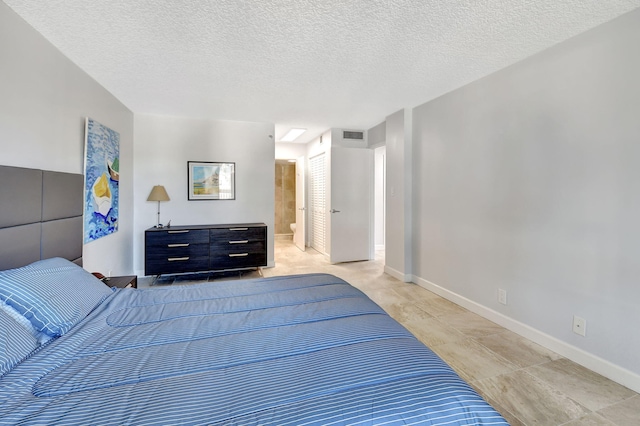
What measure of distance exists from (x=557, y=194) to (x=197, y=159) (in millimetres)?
4277

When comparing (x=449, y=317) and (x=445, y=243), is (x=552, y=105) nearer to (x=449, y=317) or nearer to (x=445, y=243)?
(x=445, y=243)

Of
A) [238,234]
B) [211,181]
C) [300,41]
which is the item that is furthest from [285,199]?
[300,41]

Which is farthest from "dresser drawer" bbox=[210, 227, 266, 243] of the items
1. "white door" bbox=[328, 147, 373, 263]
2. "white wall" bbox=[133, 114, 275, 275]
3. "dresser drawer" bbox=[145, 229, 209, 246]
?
"white door" bbox=[328, 147, 373, 263]

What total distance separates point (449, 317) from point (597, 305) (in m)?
1.13

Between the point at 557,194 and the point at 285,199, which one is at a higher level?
the point at 285,199

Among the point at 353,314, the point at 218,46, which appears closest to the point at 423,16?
the point at 218,46

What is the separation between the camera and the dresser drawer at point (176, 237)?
363cm

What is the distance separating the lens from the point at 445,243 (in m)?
3.28

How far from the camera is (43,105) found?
2.04 metres

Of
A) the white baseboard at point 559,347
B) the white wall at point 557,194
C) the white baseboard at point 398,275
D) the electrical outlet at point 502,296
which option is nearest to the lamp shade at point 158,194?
the white baseboard at point 398,275

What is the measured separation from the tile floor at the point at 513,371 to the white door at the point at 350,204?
5.62 feet

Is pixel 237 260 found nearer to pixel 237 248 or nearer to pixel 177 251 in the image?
pixel 237 248

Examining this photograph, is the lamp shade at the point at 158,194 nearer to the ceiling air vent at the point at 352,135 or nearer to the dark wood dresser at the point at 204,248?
the dark wood dresser at the point at 204,248

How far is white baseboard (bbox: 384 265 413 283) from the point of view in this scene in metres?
3.86
